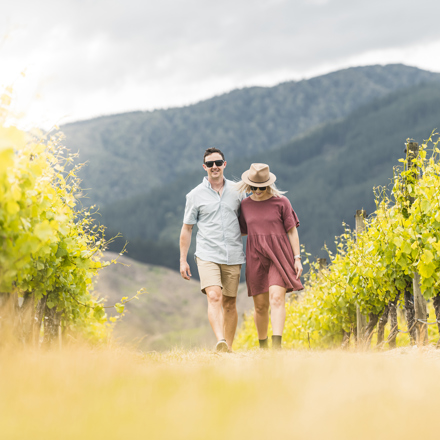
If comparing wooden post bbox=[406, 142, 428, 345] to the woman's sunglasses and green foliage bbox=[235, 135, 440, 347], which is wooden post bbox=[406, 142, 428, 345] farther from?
the woman's sunglasses

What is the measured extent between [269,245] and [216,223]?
64 centimetres

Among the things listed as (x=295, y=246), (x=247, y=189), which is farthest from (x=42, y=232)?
(x=295, y=246)

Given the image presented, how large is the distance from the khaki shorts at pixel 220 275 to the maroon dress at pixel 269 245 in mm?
171

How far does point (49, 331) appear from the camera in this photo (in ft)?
22.6

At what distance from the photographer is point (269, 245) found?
6219mm

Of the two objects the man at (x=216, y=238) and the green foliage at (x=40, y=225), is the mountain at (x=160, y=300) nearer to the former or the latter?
the green foliage at (x=40, y=225)

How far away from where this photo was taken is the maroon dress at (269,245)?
616 centimetres

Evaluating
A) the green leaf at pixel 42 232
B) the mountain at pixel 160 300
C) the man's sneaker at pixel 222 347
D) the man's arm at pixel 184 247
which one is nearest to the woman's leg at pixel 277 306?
the man's sneaker at pixel 222 347

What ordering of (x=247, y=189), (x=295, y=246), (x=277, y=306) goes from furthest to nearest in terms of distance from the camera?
(x=247, y=189), (x=295, y=246), (x=277, y=306)

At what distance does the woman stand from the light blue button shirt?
5.2 inches

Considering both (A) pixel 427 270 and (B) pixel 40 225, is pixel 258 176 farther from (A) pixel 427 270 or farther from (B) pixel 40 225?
(B) pixel 40 225

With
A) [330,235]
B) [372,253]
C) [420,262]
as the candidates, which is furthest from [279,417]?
[330,235]

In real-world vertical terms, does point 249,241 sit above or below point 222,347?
above

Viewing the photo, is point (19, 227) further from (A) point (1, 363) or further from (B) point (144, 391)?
(B) point (144, 391)
